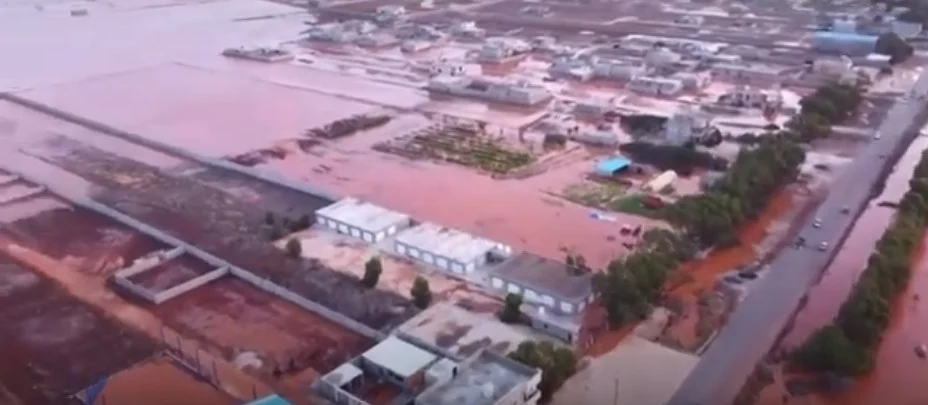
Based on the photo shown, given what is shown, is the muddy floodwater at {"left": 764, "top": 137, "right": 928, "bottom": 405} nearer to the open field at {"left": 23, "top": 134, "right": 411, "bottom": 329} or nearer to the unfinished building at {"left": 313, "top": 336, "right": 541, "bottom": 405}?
the unfinished building at {"left": 313, "top": 336, "right": 541, "bottom": 405}

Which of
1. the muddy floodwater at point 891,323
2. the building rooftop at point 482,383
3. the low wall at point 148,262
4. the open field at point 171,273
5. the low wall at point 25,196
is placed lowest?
the low wall at point 25,196

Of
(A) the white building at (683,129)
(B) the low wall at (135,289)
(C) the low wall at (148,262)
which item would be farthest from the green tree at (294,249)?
(A) the white building at (683,129)

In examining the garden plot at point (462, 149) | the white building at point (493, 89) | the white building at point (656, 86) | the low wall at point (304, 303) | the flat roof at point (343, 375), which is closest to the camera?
the flat roof at point (343, 375)

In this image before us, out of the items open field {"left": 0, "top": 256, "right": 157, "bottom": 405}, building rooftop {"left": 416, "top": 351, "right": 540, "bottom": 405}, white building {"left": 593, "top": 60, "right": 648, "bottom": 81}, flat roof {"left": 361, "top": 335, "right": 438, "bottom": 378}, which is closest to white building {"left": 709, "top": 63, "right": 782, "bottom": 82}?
white building {"left": 593, "top": 60, "right": 648, "bottom": 81}

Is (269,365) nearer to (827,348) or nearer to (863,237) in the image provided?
(827,348)

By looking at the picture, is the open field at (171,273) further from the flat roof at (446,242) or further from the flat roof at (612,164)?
the flat roof at (612,164)

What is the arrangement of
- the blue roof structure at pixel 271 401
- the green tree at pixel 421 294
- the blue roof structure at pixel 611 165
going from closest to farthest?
the blue roof structure at pixel 271 401, the green tree at pixel 421 294, the blue roof structure at pixel 611 165

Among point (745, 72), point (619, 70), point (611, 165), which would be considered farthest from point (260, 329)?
point (745, 72)

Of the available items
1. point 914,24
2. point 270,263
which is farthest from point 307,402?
point 914,24
